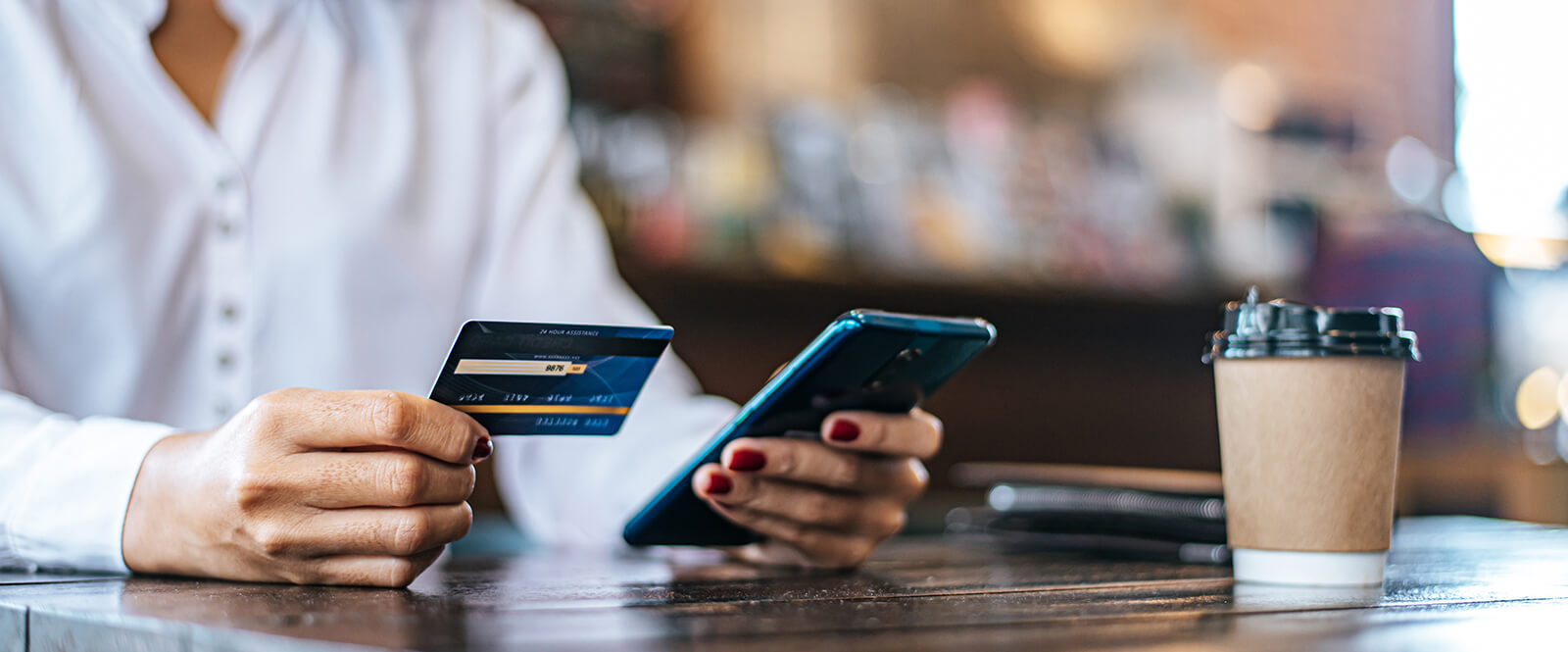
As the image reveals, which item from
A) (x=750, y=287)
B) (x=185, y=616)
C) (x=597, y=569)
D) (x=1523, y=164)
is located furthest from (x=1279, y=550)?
(x=1523, y=164)

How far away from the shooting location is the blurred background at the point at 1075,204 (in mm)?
2518

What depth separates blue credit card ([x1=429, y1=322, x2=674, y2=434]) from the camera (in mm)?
657

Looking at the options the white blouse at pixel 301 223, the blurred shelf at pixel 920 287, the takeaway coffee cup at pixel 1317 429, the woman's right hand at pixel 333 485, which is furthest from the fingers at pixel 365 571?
the blurred shelf at pixel 920 287

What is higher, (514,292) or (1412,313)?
(514,292)

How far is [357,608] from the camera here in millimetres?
558

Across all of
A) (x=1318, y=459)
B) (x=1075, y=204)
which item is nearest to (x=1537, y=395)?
(x=1075, y=204)

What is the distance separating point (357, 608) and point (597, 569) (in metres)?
0.29

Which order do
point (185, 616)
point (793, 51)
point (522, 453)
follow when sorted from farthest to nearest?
point (793, 51)
point (522, 453)
point (185, 616)

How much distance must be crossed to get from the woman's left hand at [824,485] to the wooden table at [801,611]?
0.04 metres

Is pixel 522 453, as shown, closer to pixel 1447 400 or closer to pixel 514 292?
pixel 514 292

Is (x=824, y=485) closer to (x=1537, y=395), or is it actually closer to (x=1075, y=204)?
(x=1075, y=204)

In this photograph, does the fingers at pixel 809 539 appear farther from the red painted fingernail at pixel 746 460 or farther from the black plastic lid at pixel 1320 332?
the black plastic lid at pixel 1320 332

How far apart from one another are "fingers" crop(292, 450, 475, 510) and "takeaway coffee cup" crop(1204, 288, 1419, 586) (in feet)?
Result: 1.57

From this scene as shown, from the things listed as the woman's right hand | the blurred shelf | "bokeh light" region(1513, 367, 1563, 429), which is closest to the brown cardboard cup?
the woman's right hand
